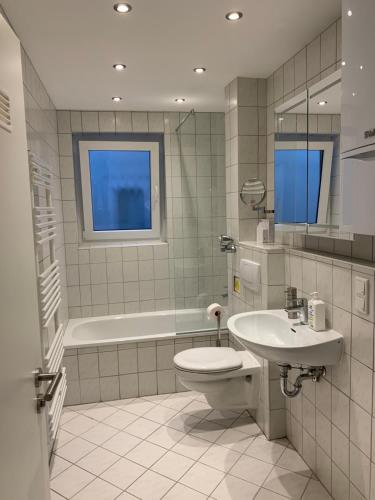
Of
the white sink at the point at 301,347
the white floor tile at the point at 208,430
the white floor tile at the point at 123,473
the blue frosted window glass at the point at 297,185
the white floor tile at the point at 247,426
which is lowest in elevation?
the white floor tile at the point at 123,473

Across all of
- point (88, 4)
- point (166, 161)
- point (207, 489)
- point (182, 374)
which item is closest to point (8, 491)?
point (207, 489)

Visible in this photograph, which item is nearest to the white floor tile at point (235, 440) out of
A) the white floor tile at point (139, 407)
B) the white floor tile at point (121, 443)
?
the white floor tile at point (121, 443)

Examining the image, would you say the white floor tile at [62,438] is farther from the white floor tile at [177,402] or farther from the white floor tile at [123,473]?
the white floor tile at [177,402]

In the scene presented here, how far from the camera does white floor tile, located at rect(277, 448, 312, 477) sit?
2117 mm

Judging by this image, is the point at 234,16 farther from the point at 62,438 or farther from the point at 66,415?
the point at 66,415

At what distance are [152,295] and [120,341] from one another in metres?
0.90

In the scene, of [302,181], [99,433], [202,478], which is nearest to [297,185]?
[302,181]

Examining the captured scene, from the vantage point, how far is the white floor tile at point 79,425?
2.62m

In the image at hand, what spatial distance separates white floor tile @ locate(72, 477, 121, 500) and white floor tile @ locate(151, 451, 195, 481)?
0.86 feet

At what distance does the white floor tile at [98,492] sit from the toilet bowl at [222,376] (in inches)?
28.3

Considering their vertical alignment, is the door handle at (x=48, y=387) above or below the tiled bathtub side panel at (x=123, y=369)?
above

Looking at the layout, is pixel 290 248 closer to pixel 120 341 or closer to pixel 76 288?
pixel 120 341

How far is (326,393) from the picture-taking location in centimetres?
192

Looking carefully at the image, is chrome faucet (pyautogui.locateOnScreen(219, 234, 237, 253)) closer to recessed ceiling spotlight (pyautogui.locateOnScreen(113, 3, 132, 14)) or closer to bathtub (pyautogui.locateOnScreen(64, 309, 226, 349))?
bathtub (pyautogui.locateOnScreen(64, 309, 226, 349))
